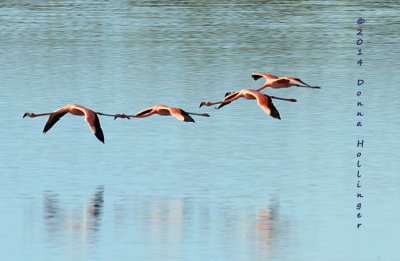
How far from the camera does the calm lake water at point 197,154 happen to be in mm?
33000

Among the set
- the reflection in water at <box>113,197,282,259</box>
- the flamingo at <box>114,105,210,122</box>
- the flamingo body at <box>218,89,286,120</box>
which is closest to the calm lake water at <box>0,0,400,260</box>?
the reflection in water at <box>113,197,282,259</box>

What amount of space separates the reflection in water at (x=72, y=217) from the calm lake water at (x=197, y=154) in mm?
48

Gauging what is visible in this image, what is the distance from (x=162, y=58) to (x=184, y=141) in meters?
20.6

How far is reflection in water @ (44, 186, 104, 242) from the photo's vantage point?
33.5 m

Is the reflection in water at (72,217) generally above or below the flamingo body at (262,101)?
below

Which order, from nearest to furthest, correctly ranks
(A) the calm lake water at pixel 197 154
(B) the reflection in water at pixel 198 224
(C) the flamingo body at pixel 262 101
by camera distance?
1. (C) the flamingo body at pixel 262 101
2. (B) the reflection in water at pixel 198 224
3. (A) the calm lake water at pixel 197 154

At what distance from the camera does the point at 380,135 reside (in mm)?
44344

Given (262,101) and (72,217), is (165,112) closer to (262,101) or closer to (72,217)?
(262,101)

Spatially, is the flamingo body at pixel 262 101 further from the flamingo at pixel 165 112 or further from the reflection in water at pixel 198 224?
the reflection in water at pixel 198 224

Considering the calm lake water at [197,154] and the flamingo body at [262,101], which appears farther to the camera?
the calm lake water at [197,154]

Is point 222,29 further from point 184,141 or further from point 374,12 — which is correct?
point 184,141

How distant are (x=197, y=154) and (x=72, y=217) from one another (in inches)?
332

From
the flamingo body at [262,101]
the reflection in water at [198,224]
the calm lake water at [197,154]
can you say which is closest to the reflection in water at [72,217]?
the calm lake water at [197,154]

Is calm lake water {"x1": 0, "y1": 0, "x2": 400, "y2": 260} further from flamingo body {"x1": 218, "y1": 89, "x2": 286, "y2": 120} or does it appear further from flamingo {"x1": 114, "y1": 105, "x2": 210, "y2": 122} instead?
flamingo body {"x1": 218, "y1": 89, "x2": 286, "y2": 120}
